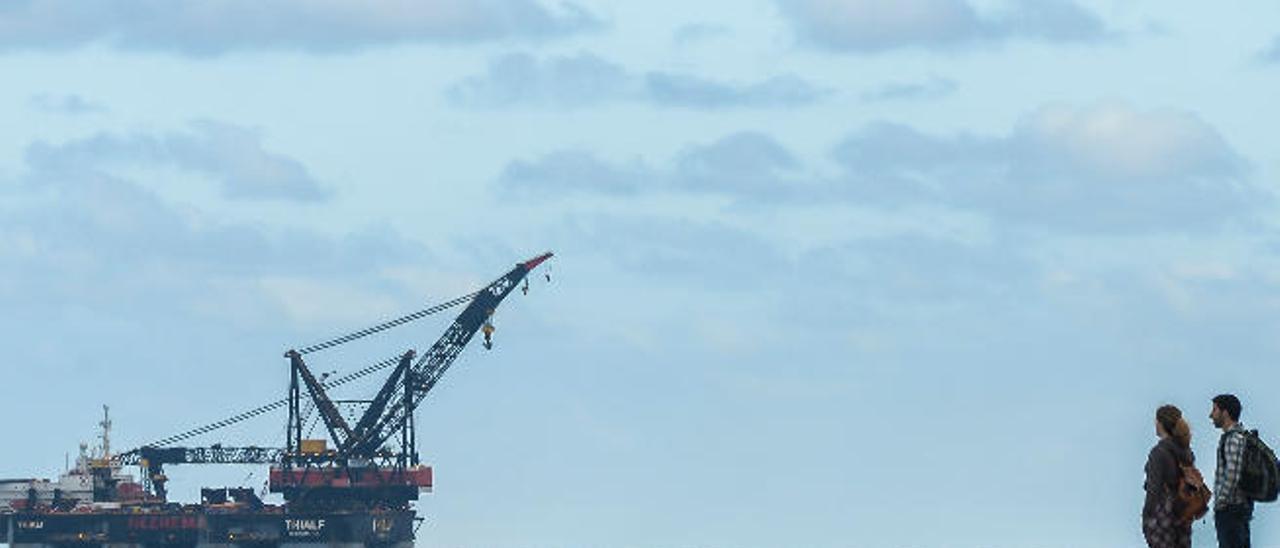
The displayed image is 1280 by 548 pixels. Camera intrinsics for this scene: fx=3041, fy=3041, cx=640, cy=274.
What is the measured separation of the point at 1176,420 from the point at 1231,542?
1.74m

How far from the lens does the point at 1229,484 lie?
2705 centimetres

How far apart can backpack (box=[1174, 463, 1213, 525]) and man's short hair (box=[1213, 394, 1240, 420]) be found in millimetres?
796

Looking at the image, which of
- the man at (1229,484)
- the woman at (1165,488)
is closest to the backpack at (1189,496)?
the woman at (1165,488)

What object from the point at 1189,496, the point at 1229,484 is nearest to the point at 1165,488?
the point at 1189,496

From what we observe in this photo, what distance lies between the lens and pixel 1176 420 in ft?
85.3

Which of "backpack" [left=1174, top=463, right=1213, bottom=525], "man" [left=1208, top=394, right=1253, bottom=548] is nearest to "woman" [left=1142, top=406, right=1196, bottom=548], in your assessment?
"backpack" [left=1174, top=463, right=1213, bottom=525]

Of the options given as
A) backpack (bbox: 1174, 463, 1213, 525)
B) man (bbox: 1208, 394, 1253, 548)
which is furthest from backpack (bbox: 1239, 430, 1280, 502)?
backpack (bbox: 1174, 463, 1213, 525)

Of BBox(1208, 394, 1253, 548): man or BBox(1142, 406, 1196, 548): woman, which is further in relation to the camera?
BBox(1208, 394, 1253, 548): man

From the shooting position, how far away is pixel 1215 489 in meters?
27.1

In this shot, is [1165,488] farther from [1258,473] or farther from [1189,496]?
[1258,473]

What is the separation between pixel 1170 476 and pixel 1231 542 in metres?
1.28

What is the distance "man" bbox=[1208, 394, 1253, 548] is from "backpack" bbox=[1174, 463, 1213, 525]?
722 millimetres

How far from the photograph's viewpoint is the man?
88.1 feet

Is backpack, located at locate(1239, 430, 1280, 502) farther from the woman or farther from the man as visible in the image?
the woman
